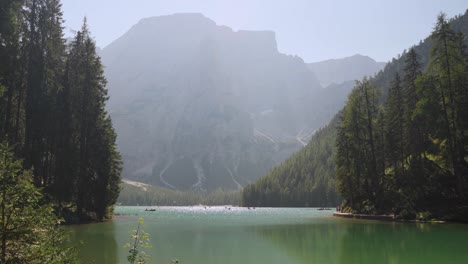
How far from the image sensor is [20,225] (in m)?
8.17

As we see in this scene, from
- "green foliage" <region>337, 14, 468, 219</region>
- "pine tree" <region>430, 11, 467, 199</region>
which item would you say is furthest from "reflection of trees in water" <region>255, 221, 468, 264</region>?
"green foliage" <region>337, 14, 468, 219</region>

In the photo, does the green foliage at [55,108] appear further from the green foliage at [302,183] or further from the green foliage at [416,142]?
the green foliage at [302,183]

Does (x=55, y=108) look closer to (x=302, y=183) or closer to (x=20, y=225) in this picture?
(x=20, y=225)

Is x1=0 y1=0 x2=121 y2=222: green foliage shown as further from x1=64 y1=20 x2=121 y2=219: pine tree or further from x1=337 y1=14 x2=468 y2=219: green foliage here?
x1=337 y1=14 x2=468 y2=219: green foliage

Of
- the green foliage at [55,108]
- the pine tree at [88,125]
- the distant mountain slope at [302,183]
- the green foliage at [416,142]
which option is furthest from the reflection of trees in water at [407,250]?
the distant mountain slope at [302,183]

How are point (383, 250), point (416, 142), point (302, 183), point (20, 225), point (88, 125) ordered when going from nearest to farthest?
point (20, 225) < point (383, 250) < point (88, 125) < point (416, 142) < point (302, 183)

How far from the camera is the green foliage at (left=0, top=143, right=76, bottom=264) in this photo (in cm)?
802

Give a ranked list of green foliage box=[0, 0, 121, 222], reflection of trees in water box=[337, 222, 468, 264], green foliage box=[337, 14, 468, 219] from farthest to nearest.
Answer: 1. green foliage box=[337, 14, 468, 219]
2. green foliage box=[0, 0, 121, 222]
3. reflection of trees in water box=[337, 222, 468, 264]

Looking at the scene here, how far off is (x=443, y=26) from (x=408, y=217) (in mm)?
22258

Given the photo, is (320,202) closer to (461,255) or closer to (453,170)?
(453,170)

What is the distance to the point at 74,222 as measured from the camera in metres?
46.0

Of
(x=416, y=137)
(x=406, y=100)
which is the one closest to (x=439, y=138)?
(x=416, y=137)

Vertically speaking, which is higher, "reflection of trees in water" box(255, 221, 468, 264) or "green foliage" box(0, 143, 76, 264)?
"green foliage" box(0, 143, 76, 264)

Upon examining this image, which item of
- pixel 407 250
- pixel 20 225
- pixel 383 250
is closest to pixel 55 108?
pixel 383 250
